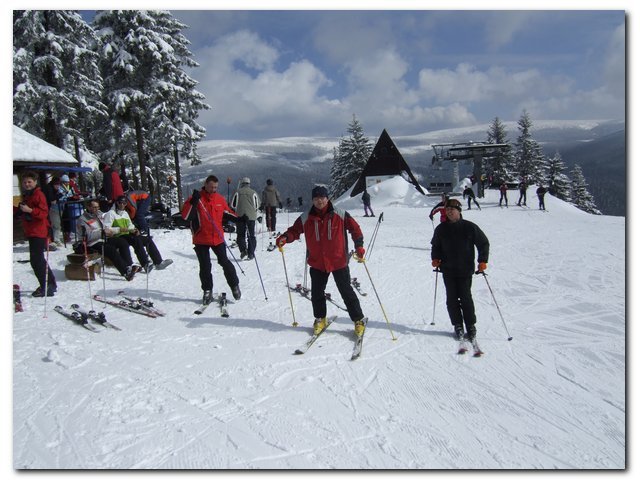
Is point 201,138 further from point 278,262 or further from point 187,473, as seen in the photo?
point 187,473

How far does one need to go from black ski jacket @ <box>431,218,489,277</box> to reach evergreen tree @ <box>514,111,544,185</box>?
5206 centimetres

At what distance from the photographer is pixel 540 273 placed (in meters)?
9.45

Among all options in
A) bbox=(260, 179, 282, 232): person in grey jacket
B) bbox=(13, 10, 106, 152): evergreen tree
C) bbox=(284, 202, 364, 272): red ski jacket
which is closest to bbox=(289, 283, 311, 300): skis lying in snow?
bbox=(284, 202, 364, 272): red ski jacket

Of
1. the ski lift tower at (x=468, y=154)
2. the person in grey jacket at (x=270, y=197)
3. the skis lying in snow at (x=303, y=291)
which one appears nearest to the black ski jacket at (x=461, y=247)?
the skis lying in snow at (x=303, y=291)

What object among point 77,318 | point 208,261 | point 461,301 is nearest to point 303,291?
point 208,261

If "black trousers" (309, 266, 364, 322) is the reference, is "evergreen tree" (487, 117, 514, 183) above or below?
above

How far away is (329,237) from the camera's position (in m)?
5.06

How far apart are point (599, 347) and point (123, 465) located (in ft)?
17.3

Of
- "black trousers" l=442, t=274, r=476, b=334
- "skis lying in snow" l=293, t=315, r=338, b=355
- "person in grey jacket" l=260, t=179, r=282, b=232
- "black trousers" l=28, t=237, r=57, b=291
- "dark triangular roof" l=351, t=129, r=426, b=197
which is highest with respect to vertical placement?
"dark triangular roof" l=351, t=129, r=426, b=197

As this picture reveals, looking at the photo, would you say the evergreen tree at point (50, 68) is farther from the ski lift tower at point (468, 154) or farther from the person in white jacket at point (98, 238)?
the ski lift tower at point (468, 154)

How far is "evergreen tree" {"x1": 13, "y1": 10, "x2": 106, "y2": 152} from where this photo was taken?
1504 cm

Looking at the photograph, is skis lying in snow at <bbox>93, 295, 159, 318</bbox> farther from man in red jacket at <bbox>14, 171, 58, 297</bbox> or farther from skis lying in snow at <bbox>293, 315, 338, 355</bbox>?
skis lying in snow at <bbox>293, 315, 338, 355</bbox>
